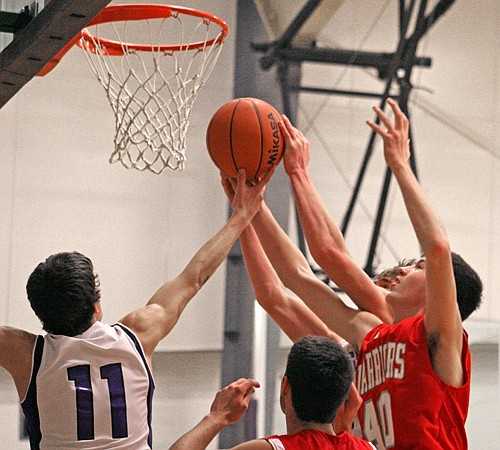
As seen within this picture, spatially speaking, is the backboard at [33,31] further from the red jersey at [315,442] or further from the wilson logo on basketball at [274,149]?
the red jersey at [315,442]

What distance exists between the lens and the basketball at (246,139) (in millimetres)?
3143

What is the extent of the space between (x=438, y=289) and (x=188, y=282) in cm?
74

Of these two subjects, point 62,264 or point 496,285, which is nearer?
point 62,264

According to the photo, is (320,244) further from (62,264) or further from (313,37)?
(313,37)

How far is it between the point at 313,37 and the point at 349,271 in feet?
16.3

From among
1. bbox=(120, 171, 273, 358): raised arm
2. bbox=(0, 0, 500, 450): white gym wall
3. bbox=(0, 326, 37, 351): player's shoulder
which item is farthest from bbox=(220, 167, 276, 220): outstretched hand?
bbox=(0, 0, 500, 450): white gym wall

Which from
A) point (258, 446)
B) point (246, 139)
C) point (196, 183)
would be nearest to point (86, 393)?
point (258, 446)

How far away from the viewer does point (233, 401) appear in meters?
2.52

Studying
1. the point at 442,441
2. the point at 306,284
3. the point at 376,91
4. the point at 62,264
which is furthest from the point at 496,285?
the point at 62,264

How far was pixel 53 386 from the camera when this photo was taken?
2.41 metres

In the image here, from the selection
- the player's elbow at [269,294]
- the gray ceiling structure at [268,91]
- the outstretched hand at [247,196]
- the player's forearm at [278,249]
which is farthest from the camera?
the gray ceiling structure at [268,91]

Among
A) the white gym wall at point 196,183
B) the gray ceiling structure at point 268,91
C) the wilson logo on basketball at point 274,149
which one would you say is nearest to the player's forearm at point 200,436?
the wilson logo on basketball at point 274,149

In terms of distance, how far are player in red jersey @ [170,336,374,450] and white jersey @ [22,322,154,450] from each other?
17 centimetres

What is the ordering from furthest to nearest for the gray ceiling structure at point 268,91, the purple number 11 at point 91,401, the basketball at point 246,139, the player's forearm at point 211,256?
the gray ceiling structure at point 268,91 → the basketball at point 246,139 → the player's forearm at point 211,256 → the purple number 11 at point 91,401
